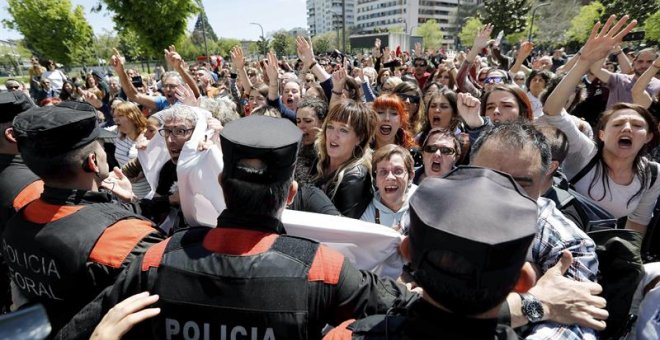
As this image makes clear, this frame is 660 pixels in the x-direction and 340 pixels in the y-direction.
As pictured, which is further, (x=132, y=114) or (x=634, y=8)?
(x=634, y=8)

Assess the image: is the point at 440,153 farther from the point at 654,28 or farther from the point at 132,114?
the point at 654,28

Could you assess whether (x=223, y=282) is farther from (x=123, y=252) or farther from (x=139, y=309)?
(x=123, y=252)

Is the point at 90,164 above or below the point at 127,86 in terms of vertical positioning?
above

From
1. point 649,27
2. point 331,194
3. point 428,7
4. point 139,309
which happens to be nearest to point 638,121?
point 331,194

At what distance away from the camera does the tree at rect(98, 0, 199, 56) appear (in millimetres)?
17250

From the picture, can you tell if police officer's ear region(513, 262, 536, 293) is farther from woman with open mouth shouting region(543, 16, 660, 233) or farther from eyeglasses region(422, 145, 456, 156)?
woman with open mouth shouting region(543, 16, 660, 233)

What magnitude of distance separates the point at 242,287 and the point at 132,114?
405cm

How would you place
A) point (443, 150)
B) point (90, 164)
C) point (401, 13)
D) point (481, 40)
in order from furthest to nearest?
point (401, 13) → point (481, 40) → point (443, 150) → point (90, 164)

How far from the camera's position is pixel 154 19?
58.1ft

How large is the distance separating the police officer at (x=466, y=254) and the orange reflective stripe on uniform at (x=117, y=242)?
1238 millimetres

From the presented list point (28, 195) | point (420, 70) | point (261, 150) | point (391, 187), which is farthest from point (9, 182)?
point (420, 70)

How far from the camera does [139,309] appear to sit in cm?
139

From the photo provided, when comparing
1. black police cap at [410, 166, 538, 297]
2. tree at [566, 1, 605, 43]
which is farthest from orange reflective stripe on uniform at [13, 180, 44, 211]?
tree at [566, 1, 605, 43]

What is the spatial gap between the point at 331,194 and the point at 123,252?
68.8 inches
